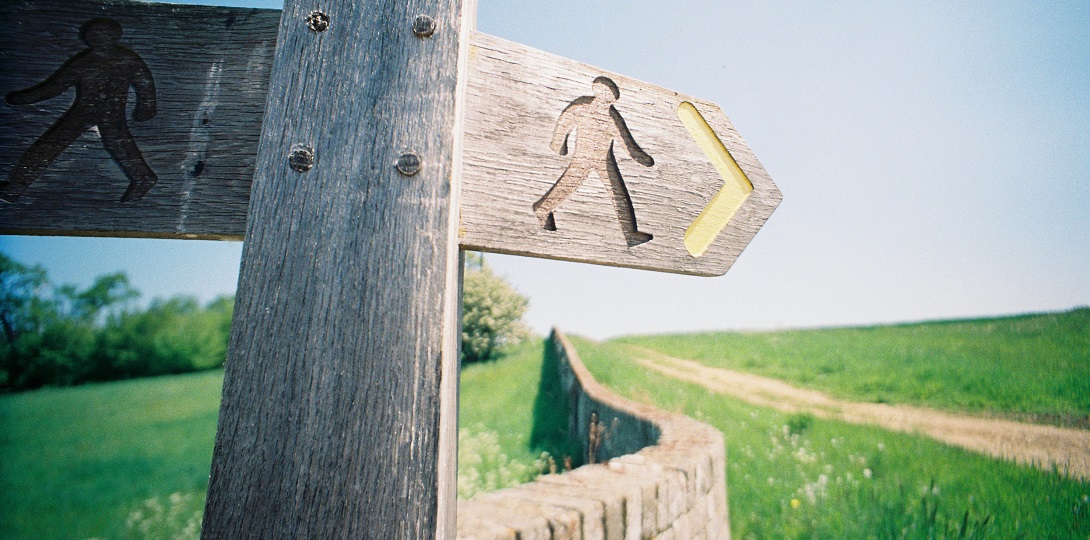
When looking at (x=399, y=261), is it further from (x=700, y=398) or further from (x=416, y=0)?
(x=700, y=398)

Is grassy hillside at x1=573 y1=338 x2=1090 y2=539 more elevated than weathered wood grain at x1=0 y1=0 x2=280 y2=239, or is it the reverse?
weathered wood grain at x1=0 y1=0 x2=280 y2=239

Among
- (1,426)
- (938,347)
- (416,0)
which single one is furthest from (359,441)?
(1,426)

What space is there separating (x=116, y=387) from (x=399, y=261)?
2874 cm

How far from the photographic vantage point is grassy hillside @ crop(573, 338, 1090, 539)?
3373mm

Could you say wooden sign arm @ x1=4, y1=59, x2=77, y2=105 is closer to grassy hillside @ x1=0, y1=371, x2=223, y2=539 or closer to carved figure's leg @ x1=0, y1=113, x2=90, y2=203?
carved figure's leg @ x1=0, y1=113, x2=90, y2=203

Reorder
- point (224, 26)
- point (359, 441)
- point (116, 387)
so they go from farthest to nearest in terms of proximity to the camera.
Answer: point (116, 387), point (224, 26), point (359, 441)

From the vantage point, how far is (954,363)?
871 centimetres

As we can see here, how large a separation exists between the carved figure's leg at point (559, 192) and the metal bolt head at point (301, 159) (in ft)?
1.38

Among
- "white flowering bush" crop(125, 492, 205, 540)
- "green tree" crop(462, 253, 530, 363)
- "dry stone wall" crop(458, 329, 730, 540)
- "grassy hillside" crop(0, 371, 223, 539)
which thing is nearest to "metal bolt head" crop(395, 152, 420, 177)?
"dry stone wall" crop(458, 329, 730, 540)

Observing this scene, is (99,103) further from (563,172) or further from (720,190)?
(720,190)

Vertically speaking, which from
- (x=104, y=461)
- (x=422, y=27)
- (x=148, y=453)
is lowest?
(x=104, y=461)

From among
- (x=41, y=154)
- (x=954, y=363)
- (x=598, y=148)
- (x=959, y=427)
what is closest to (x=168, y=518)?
(x=41, y=154)

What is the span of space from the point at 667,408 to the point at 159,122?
7.67 meters

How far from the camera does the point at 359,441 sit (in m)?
0.69
